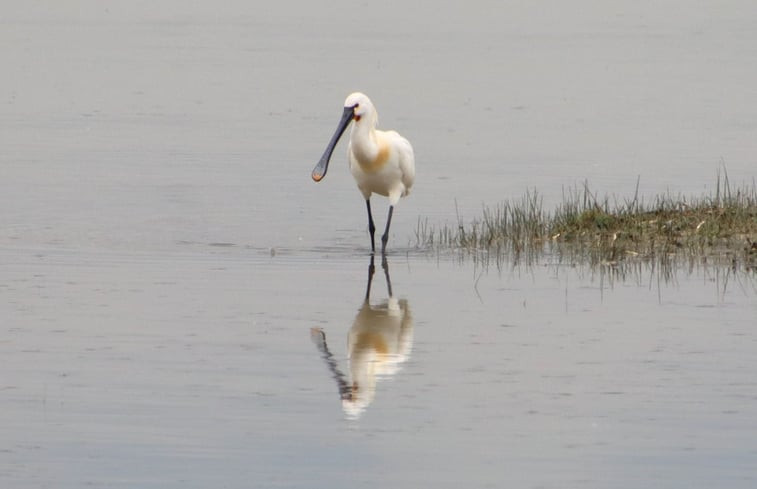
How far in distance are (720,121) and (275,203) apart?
8.70 m

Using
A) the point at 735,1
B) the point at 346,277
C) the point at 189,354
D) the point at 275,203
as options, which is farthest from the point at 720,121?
the point at 735,1

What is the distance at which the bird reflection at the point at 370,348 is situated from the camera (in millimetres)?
8687

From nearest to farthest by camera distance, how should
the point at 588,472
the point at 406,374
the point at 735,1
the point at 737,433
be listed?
the point at 588,472
the point at 737,433
the point at 406,374
the point at 735,1

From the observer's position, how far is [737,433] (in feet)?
25.8

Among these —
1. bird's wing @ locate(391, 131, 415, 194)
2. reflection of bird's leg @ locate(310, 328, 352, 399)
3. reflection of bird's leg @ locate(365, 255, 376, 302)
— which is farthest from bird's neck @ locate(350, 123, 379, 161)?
reflection of bird's leg @ locate(310, 328, 352, 399)

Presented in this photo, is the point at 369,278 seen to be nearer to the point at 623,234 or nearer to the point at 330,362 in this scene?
the point at 623,234

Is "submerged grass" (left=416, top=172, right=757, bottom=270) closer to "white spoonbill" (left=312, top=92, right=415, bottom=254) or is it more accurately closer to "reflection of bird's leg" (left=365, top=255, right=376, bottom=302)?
"reflection of bird's leg" (left=365, top=255, right=376, bottom=302)

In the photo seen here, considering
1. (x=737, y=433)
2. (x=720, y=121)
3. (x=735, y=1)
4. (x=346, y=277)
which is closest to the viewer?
(x=737, y=433)

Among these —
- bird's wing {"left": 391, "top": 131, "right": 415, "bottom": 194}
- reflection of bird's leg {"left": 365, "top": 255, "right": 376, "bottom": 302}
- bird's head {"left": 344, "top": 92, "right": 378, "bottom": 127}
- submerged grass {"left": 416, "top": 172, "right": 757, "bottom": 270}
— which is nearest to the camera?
reflection of bird's leg {"left": 365, "top": 255, "right": 376, "bottom": 302}

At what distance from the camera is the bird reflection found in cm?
869

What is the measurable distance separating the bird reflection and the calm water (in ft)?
0.08

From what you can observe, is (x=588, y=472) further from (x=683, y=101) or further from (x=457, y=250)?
(x=683, y=101)

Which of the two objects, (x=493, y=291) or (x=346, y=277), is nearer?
(x=493, y=291)

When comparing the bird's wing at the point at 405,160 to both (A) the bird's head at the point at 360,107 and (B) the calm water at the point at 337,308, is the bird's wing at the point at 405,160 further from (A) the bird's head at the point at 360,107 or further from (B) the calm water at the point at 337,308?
(B) the calm water at the point at 337,308
